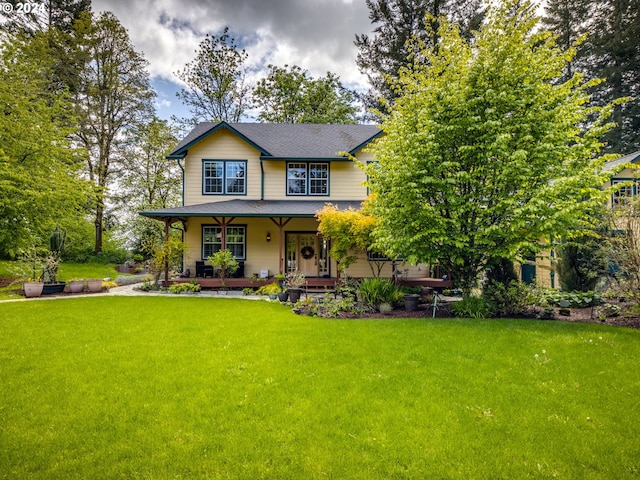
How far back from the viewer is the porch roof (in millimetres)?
12289

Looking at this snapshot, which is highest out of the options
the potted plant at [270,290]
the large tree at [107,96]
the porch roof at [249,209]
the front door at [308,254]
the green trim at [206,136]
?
the large tree at [107,96]

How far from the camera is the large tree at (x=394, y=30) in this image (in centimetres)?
2320

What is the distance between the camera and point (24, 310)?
8.55 metres

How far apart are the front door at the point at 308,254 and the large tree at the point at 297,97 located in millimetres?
14045

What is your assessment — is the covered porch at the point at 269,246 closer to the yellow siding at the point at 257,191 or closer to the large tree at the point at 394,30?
the yellow siding at the point at 257,191

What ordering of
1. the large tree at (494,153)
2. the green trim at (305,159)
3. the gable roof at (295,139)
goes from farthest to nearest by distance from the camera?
the green trim at (305,159)
the gable roof at (295,139)
the large tree at (494,153)

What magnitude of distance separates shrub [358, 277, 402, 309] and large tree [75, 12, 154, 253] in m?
19.8

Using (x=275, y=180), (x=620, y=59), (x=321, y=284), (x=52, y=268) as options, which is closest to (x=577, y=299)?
(x=321, y=284)

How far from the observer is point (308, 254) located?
1464 centimetres

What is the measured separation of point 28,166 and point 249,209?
11018 millimetres

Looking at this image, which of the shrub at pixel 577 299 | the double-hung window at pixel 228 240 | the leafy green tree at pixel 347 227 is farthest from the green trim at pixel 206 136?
the shrub at pixel 577 299

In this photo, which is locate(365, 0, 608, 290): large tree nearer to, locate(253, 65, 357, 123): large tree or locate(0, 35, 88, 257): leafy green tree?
locate(0, 35, 88, 257): leafy green tree

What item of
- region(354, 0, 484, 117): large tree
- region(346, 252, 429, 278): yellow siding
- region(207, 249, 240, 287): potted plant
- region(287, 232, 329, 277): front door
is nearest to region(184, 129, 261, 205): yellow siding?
region(287, 232, 329, 277): front door

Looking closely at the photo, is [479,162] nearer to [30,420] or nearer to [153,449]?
[153,449]
